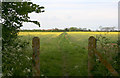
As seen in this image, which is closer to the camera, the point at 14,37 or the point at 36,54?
the point at 36,54

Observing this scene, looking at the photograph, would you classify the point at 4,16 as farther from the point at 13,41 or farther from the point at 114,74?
the point at 114,74

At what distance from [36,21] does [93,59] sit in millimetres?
3071

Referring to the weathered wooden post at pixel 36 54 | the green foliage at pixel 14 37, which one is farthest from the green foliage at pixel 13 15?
the weathered wooden post at pixel 36 54

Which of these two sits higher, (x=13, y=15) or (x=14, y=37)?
(x=13, y=15)

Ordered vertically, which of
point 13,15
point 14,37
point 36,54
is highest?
point 13,15

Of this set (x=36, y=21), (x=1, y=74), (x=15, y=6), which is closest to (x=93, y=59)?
(x=36, y=21)

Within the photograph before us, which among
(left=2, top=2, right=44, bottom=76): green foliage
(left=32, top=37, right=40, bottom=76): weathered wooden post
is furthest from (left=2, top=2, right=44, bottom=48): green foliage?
(left=32, top=37, right=40, bottom=76): weathered wooden post

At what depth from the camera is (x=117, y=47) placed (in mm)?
8250

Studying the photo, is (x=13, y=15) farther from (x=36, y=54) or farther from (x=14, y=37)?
(x=36, y=54)

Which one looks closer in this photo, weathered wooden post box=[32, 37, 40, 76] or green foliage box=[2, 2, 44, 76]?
weathered wooden post box=[32, 37, 40, 76]

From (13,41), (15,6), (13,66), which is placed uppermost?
(15,6)

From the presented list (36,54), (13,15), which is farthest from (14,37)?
(36,54)

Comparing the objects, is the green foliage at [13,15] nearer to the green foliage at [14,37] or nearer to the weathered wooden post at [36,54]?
the green foliage at [14,37]

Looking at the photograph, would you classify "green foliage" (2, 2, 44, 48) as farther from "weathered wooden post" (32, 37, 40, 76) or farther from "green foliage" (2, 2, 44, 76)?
"weathered wooden post" (32, 37, 40, 76)
